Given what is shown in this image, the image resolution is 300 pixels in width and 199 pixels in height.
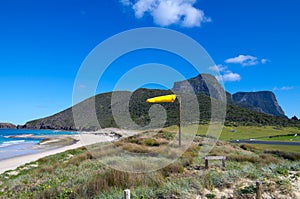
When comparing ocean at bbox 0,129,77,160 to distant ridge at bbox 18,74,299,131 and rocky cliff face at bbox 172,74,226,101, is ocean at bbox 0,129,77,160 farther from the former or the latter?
rocky cliff face at bbox 172,74,226,101

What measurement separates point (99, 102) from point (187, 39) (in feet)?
28.8

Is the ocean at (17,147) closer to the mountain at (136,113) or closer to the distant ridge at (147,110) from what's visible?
the mountain at (136,113)

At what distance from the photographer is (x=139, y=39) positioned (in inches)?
403

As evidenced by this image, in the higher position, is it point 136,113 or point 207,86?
point 207,86

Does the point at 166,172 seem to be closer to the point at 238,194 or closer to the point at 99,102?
the point at 238,194

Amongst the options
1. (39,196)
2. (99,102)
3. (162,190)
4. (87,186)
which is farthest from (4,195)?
(99,102)

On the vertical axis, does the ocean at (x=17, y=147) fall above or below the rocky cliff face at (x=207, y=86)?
below

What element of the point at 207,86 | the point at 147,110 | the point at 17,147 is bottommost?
the point at 17,147

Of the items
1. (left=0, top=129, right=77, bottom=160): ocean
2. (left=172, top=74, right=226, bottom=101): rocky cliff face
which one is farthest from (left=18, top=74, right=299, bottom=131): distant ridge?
(left=0, top=129, right=77, bottom=160): ocean

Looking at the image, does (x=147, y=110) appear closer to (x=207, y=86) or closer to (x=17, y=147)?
(x=207, y=86)

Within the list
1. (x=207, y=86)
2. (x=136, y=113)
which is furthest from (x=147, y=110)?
(x=207, y=86)

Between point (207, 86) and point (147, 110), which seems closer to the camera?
point (207, 86)

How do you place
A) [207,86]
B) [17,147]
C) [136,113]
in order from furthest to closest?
1. [17,147]
2. [136,113]
3. [207,86]

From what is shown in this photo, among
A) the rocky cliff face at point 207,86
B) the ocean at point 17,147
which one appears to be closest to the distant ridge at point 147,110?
the rocky cliff face at point 207,86
